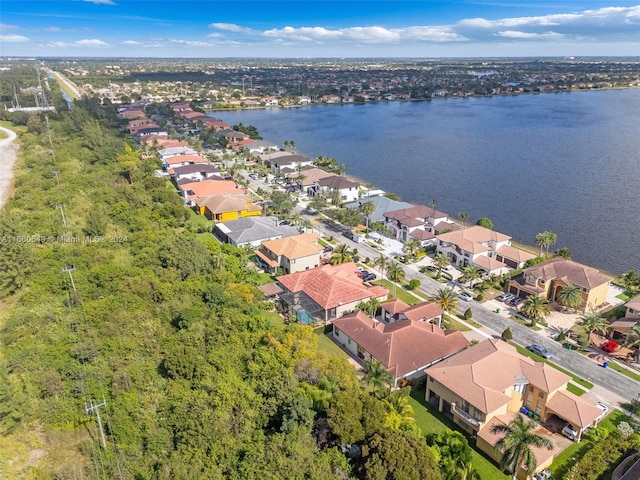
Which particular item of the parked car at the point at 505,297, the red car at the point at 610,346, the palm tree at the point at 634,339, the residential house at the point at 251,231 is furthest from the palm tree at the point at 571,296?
the residential house at the point at 251,231

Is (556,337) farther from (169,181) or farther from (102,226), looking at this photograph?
(169,181)

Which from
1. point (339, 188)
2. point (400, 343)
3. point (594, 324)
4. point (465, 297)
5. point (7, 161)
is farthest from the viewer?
point (7, 161)

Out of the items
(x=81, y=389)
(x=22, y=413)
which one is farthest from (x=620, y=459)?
(x=22, y=413)

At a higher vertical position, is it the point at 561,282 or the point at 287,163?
the point at 287,163

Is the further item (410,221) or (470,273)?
(410,221)

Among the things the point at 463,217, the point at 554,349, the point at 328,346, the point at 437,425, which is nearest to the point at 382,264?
the point at 328,346

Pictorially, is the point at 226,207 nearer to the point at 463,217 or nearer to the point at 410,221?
the point at 410,221

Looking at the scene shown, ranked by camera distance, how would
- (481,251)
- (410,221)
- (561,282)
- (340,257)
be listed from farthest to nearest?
1. (410,221)
2. (481,251)
3. (340,257)
4. (561,282)
